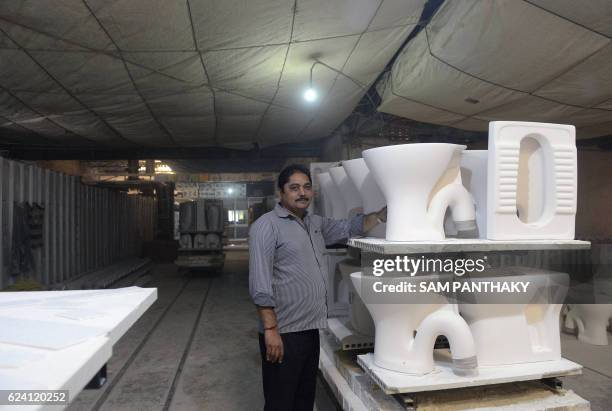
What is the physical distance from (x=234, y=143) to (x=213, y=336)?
350 centimetres

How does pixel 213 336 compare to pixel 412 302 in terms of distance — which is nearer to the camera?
pixel 412 302

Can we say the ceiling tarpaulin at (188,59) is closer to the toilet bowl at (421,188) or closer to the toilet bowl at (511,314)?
the toilet bowl at (421,188)

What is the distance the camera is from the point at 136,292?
1.09 metres

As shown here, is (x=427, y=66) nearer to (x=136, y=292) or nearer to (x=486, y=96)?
(x=486, y=96)

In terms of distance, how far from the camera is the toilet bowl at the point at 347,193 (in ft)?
8.33

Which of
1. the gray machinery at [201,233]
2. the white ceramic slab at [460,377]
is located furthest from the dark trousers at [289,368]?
the gray machinery at [201,233]

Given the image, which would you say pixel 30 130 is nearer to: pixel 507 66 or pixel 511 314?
pixel 507 66

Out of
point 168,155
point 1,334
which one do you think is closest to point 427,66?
point 1,334

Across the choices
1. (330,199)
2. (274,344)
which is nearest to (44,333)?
(274,344)

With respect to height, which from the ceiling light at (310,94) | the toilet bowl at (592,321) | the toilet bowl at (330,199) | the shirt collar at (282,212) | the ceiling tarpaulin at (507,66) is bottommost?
the toilet bowl at (592,321)

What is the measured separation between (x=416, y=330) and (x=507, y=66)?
1844mm

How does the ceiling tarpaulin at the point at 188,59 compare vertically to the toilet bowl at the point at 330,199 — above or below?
above

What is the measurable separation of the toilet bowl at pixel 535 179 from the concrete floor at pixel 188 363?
1555mm

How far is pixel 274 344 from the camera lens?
179 centimetres
